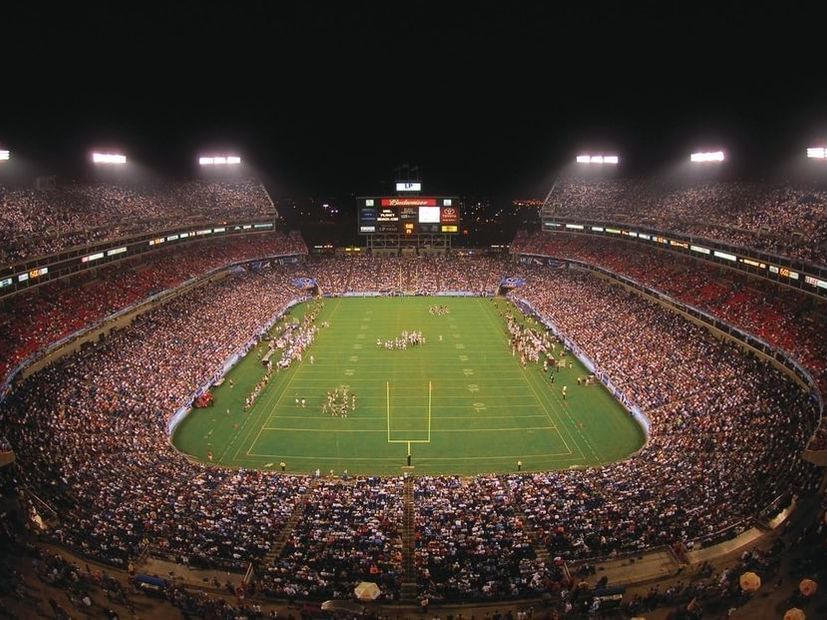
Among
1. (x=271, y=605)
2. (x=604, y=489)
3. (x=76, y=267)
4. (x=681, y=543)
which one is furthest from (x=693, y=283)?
(x=76, y=267)

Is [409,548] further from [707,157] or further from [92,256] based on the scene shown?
[707,157]

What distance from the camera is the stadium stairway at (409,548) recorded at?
16406 mm

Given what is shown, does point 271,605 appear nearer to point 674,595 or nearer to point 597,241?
point 674,595

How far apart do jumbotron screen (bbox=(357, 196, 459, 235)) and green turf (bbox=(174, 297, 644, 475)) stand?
89.1 ft

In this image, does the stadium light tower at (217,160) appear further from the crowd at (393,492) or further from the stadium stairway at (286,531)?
the stadium stairway at (286,531)

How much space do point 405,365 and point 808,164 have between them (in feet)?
108

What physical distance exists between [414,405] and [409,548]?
15214 mm

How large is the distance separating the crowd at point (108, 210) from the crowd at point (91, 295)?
2.47m

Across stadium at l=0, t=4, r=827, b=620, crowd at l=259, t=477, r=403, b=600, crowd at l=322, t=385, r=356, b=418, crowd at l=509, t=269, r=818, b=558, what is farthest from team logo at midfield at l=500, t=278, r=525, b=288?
crowd at l=259, t=477, r=403, b=600

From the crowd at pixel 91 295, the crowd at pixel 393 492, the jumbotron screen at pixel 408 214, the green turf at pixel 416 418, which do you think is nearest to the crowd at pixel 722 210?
the crowd at pixel 393 492

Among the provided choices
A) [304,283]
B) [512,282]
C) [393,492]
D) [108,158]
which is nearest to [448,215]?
[512,282]

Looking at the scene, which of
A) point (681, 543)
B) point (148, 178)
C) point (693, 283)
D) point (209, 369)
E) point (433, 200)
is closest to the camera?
point (681, 543)

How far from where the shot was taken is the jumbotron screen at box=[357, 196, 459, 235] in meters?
69.2

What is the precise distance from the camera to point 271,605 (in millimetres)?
15664
